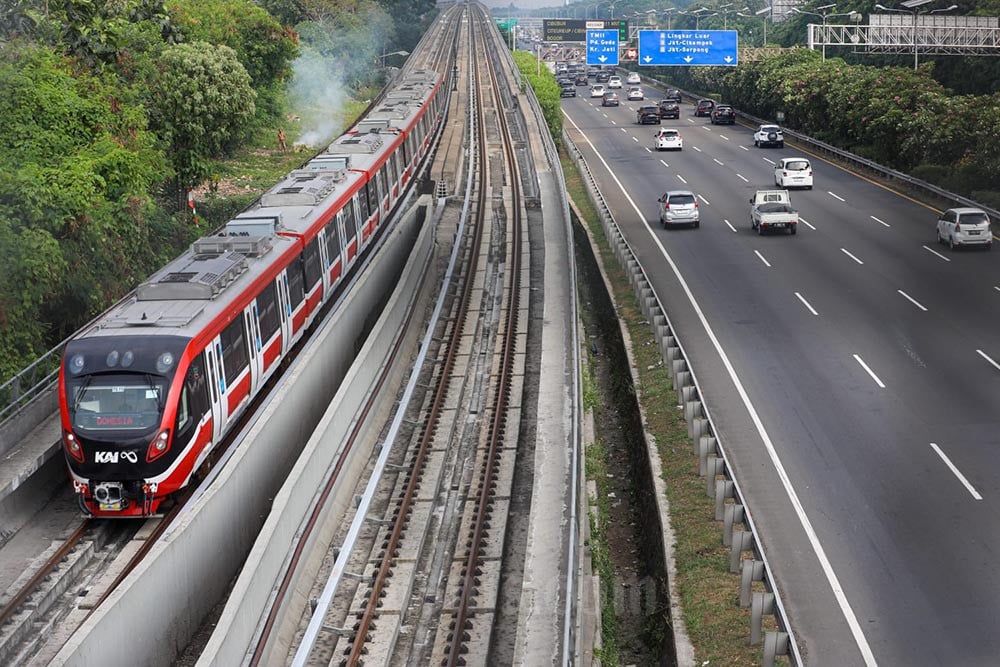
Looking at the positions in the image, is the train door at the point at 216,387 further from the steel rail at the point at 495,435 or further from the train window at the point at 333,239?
the train window at the point at 333,239

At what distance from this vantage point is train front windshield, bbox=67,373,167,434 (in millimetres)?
19094

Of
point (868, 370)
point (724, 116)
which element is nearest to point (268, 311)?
point (868, 370)

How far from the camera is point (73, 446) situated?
63.1 ft

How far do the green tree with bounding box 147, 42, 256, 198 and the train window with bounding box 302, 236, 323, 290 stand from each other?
38.9 feet

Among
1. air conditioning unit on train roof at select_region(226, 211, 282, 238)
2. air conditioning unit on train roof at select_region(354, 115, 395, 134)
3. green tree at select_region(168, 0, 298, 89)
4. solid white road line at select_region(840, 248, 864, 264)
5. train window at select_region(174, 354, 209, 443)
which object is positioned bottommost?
solid white road line at select_region(840, 248, 864, 264)

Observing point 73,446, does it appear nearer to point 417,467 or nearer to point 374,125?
point 417,467

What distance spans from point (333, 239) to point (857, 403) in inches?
501

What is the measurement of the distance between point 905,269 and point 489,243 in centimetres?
1375

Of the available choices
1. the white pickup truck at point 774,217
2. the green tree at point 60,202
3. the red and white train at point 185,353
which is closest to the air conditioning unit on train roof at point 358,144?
the green tree at point 60,202

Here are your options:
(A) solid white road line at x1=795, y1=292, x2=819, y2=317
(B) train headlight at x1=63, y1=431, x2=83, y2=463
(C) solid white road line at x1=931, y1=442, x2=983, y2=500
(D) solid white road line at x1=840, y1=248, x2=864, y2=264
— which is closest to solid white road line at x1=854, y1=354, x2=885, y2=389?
(C) solid white road line at x1=931, y1=442, x2=983, y2=500

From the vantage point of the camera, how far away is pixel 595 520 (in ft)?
74.4

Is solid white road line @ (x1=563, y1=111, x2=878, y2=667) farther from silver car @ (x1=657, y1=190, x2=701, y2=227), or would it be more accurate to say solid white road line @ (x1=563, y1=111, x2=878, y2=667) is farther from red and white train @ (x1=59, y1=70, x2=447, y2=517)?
red and white train @ (x1=59, y1=70, x2=447, y2=517)

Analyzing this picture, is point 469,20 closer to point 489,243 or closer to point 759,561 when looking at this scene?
point 489,243

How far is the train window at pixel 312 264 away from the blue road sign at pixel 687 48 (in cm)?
6208
